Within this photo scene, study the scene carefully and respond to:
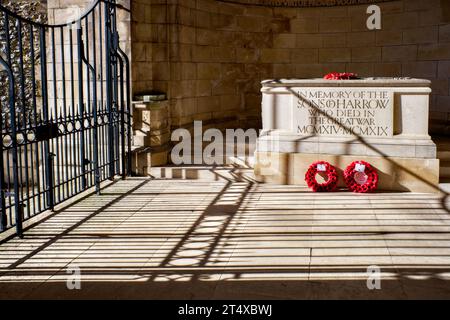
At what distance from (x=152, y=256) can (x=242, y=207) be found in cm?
219

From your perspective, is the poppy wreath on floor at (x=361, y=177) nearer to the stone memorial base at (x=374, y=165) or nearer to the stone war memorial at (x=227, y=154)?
the stone war memorial at (x=227, y=154)

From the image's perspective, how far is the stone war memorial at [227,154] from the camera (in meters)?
4.87

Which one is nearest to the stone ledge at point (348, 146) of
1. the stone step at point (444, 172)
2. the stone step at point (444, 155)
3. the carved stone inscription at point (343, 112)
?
the carved stone inscription at point (343, 112)

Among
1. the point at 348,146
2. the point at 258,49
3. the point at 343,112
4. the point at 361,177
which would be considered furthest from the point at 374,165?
the point at 258,49

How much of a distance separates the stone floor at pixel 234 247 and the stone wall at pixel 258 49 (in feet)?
10.2

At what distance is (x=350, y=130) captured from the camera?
841cm

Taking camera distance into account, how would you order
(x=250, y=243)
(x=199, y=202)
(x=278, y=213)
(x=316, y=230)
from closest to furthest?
1. (x=250, y=243)
2. (x=316, y=230)
3. (x=278, y=213)
4. (x=199, y=202)

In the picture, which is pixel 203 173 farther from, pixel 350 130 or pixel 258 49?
pixel 258 49

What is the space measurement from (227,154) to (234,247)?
13.7 feet

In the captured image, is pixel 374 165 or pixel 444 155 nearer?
pixel 374 165

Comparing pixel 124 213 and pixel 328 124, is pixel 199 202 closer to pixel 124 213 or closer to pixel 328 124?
pixel 124 213

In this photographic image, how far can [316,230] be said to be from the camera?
6.20 metres
